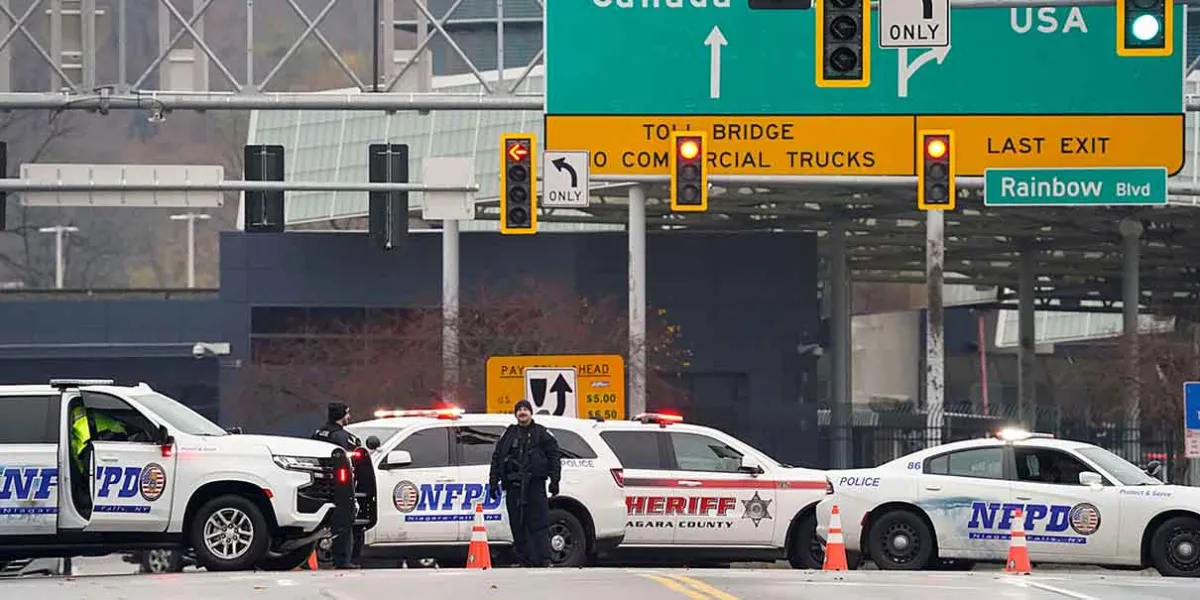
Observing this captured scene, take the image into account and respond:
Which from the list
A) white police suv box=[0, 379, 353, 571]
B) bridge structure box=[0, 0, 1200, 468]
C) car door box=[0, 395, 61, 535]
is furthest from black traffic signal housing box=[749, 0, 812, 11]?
bridge structure box=[0, 0, 1200, 468]

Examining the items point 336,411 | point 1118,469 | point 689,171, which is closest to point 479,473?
point 336,411

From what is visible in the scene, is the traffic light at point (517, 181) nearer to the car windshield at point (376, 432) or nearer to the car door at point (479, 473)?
the car windshield at point (376, 432)

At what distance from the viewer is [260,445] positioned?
782 inches

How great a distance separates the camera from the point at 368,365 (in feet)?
165

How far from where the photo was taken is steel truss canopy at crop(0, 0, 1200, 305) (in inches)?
1152

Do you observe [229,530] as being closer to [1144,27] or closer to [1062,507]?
[1062,507]

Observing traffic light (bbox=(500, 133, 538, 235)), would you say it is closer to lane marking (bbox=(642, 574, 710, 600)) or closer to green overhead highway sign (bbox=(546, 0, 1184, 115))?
green overhead highway sign (bbox=(546, 0, 1184, 115))

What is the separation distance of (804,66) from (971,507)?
8.47 metres

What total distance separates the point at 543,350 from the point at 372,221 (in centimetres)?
1808

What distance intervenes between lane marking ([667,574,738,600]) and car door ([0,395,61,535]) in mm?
5552

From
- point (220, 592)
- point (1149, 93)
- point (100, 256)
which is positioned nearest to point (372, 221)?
point (1149, 93)

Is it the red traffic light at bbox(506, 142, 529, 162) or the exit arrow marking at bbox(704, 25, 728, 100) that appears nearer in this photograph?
the red traffic light at bbox(506, 142, 529, 162)

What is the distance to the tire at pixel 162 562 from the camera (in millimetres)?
22688

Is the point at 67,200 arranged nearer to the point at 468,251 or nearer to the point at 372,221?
the point at 372,221
